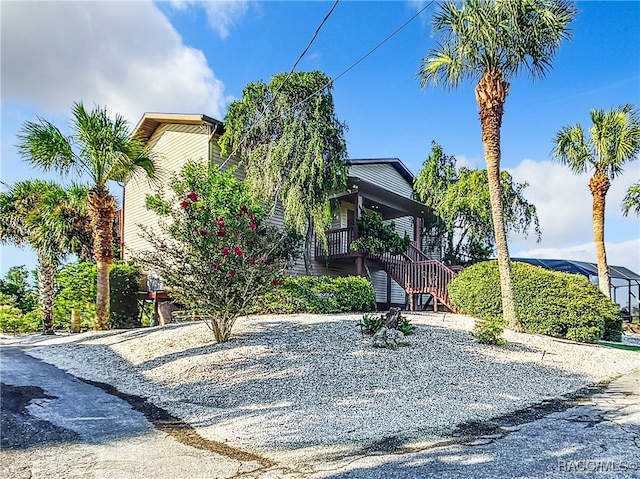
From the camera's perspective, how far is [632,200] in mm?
17500

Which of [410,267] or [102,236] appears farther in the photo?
[410,267]

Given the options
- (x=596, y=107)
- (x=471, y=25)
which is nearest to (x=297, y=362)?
(x=471, y=25)

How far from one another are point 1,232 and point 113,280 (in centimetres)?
382

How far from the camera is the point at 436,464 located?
12.5 feet

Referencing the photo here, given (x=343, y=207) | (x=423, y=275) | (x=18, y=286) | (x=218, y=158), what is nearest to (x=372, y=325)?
(x=423, y=275)

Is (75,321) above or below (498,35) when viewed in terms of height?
below

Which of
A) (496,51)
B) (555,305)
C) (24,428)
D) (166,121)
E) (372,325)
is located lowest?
(24,428)

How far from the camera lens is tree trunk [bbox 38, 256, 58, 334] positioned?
14.0m

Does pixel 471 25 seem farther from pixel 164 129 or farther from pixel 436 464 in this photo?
pixel 164 129

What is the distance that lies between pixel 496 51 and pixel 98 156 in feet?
32.1

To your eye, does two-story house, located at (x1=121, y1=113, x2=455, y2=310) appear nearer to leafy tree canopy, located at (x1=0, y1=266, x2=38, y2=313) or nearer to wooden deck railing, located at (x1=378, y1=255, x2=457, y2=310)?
wooden deck railing, located at (x1=378, y1=255, x2=457, y2=310)

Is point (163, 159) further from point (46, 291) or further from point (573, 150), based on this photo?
point (573, 150)

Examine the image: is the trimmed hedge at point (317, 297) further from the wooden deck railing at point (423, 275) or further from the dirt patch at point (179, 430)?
the dirt patch at point (179, 430)

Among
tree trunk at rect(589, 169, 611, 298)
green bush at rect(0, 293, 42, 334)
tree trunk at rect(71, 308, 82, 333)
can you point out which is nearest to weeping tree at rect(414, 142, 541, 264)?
tree trunk at rect(589, 169, 611, 298)
